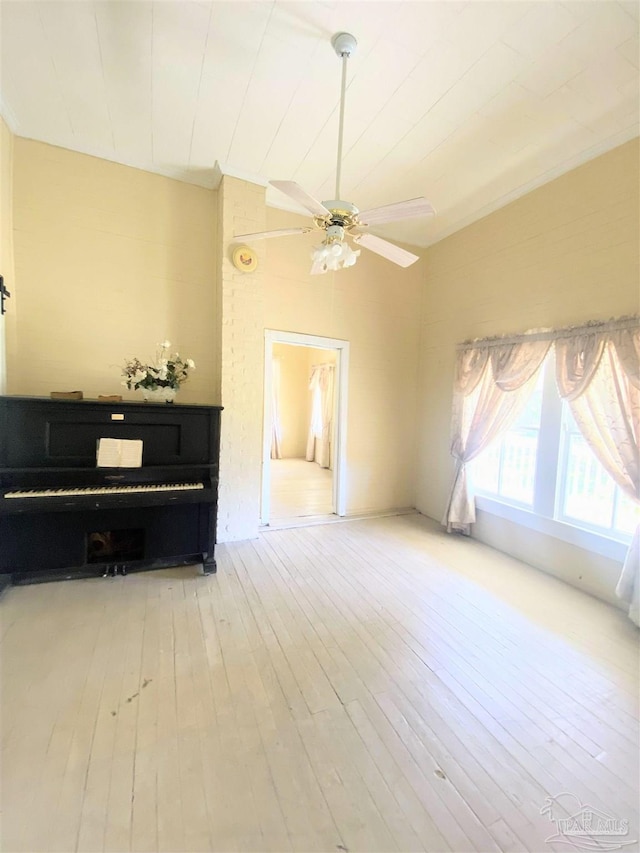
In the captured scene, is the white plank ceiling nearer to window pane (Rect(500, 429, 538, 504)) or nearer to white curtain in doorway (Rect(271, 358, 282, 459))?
window pane (Rect(500, 429, 538, 504))

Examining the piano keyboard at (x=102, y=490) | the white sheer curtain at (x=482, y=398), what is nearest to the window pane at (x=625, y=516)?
the white sheer curtain at (x=482, y=398)

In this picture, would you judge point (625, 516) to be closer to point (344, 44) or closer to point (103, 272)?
point (344, 44)

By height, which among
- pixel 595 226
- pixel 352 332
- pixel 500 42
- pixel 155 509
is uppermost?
pixel 500 42

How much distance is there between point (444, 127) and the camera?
249 cm

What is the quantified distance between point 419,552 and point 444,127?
343 centimetres

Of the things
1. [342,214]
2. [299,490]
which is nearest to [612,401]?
[342,214]

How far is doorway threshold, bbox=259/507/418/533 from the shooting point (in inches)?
148

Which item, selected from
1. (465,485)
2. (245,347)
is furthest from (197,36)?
(465,485)

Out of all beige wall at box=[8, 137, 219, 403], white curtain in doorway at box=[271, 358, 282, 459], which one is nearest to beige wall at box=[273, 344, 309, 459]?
white curtain in doorway at box=[271, 358, 282, 459]

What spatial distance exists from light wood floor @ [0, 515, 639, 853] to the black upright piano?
218mm

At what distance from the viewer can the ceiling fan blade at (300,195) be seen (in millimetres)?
1684

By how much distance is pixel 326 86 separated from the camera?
7.21 ft

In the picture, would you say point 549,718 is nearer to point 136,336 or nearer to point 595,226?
point 595,226

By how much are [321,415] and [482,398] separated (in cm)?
412
